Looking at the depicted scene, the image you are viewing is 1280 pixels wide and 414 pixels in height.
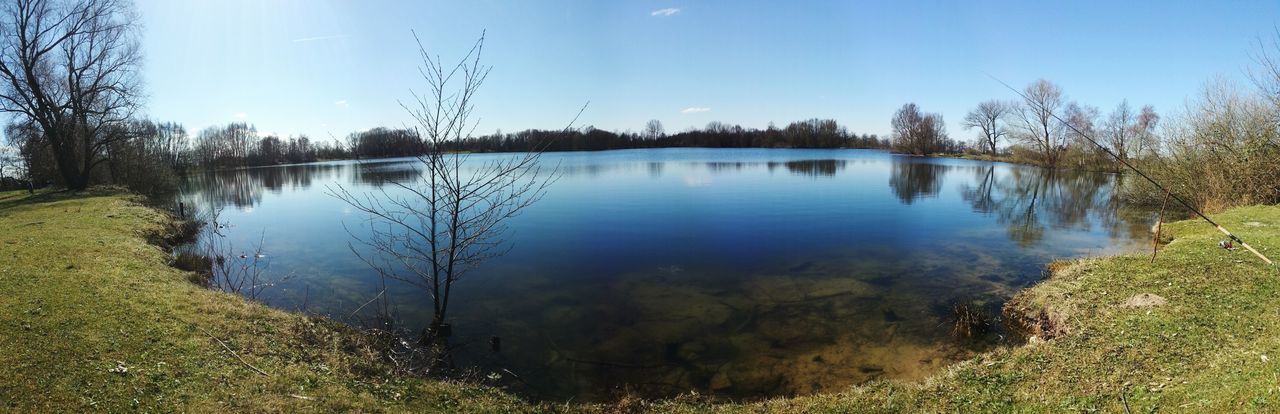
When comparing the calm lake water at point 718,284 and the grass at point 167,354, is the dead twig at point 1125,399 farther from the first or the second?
the grass at point 167,354

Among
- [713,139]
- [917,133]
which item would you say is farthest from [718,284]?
[713,139]

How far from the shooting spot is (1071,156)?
47938 mm

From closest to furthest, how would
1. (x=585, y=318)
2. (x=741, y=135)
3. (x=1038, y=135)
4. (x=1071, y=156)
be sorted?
(x=585, y=318), (x=1071, y=156), (x=1038, y=135), (x=741, y=135)

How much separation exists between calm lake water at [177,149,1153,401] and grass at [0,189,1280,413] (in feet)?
4.13

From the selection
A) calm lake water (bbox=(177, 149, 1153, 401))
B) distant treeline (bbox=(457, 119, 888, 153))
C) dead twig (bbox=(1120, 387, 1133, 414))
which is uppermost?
distant treeline (bbox=(457, 119, 888, 153))

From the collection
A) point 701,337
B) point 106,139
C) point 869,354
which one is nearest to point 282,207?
point 106,139

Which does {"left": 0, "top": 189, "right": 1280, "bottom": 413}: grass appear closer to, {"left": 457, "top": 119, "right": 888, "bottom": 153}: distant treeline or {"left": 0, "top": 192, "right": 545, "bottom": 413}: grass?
{"left": 0, "top": 192, "right": 545, "bottom": 413}: grass

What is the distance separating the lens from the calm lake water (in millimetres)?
7539

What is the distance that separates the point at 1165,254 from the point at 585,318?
10.6m

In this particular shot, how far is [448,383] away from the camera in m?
6.24

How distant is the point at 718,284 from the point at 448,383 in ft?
21.0

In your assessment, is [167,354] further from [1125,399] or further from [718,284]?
[1125,399]

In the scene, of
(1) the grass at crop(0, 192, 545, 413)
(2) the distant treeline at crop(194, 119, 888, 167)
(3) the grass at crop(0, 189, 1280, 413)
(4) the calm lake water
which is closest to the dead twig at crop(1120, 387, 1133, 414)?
Answer: (3) the grass at crop(0, 189, 1280, 413)

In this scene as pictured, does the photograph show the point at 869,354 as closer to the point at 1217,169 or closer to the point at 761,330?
the point at 761,330
